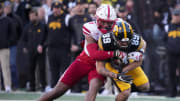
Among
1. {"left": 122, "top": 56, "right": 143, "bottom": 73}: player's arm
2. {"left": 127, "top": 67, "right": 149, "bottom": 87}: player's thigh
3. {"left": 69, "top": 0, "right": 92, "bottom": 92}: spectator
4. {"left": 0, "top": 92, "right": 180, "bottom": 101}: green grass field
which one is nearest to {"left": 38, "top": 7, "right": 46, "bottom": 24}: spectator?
{"left": 69, "top": 0, "right": 92, "bottom": 92}: spectator

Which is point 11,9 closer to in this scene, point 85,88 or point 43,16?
point 43,16

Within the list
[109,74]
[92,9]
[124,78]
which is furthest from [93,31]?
[92,9]

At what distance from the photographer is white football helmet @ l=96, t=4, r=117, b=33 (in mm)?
5934

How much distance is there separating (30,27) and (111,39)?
4.66m

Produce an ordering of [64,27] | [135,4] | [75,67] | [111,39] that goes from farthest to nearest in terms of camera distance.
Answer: [135,4], [64,27], [75,67], [111,39]

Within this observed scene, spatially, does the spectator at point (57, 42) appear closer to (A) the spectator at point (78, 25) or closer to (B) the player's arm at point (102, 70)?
(A) the spectator at point (78, 25)

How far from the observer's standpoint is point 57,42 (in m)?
9.73

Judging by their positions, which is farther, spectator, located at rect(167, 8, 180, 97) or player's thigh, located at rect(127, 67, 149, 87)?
spectator, located at rect(167, 8, 180, 97)

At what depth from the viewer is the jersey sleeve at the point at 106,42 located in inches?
226

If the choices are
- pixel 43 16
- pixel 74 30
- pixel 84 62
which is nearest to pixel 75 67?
pixel 84 62

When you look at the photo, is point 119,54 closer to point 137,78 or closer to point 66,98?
point 137,78

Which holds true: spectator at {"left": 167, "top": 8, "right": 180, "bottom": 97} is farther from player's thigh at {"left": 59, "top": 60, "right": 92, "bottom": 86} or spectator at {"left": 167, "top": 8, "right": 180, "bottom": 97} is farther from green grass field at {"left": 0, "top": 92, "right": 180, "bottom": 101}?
player's thigh at {"left": 59, "top": 60, "right": 92, "bottom": 86}

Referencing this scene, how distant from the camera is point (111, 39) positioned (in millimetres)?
5742

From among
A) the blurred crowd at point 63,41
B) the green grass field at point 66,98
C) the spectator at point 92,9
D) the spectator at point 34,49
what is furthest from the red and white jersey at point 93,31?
the spectator at point 34,49
